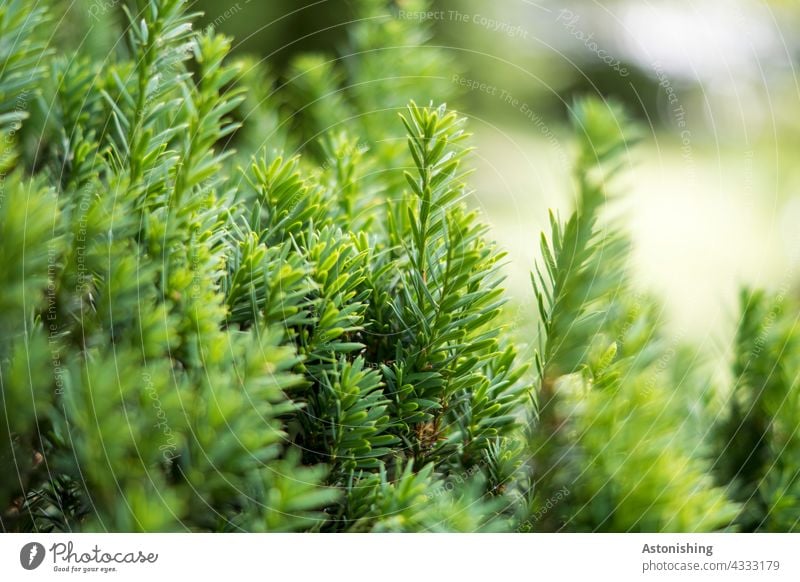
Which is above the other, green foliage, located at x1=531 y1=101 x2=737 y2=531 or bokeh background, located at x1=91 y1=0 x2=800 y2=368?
bokeh background, located at x1=91 y1=0 x2=800 y2=368

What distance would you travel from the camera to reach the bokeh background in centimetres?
42

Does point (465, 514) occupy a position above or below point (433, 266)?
below

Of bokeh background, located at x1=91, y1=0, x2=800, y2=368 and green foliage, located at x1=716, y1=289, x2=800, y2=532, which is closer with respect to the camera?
green foliage, located at x1=716, y1=289, x2=800, y2=532

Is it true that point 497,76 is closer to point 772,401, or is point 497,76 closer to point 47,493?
point 772,401

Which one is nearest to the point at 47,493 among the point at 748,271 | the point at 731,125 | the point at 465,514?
the point at 465,514

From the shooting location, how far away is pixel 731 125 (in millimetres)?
859
